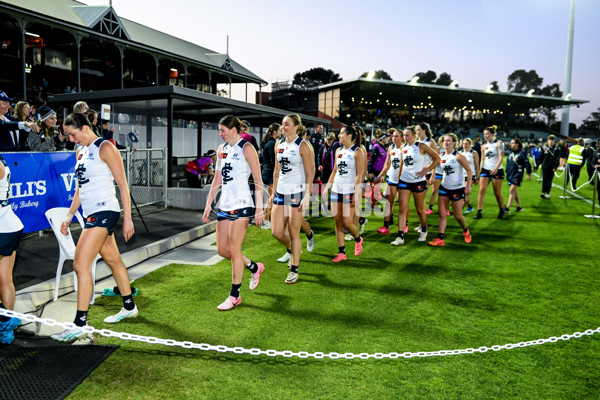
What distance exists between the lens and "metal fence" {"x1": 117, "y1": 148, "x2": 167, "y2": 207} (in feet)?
36.7

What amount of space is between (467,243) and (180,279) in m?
5.72

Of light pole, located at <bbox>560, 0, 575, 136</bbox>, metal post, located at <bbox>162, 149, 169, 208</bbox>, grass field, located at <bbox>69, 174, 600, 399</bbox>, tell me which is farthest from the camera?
light pole, located at <bbox>560, 0, 575, 136</bbox>

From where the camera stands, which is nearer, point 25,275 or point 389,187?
point 25,275

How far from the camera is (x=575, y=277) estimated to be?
256 inches

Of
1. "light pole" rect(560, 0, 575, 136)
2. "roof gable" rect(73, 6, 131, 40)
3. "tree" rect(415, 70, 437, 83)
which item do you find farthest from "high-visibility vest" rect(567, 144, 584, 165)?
"tree" rect(415, 70, 437, 83)

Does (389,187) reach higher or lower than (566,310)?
higher

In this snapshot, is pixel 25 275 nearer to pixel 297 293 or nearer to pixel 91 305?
pixel 91 305

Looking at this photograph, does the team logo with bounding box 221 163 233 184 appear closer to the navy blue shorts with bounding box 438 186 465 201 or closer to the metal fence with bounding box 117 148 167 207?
the navy blue shorts with bounding box 438 186 465 201

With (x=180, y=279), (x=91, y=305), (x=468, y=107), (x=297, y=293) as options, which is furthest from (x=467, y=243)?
(x=468, y=107)

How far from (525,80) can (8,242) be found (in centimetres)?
16774

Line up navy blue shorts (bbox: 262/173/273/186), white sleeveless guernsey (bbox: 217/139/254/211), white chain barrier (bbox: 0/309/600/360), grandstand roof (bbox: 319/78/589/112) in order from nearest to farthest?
1. white chain barrier (bbox: 0/309/600/360)
2. white sleeveless guernsey (bbox: 217/139/254/211)
3. navy blue shorts (bbox: 262/173/273/186)
4. grandstand roof (bbox: 319/78/589/112)

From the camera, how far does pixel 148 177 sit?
11258 mm

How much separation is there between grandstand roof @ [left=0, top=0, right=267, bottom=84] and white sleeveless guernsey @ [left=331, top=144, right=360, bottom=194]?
15098 millimetres

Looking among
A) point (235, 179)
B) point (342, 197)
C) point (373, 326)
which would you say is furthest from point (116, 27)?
point (373, 326)
